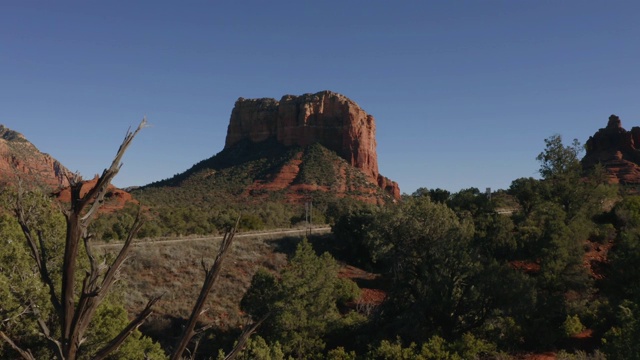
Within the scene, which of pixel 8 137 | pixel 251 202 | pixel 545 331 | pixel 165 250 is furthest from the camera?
pixel 8 137

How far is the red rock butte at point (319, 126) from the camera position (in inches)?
4734

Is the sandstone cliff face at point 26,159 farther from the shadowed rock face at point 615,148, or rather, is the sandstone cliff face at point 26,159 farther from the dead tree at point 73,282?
the shadowed rock face at point 615,148

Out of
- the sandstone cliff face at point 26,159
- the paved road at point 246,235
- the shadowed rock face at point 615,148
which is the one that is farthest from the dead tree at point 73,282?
the shadowed rock face at point 615,148

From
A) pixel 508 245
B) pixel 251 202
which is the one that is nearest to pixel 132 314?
pixel 508 245

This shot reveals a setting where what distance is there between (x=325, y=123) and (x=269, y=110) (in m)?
19.6

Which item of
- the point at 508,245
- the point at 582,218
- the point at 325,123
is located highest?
the point at 325,123

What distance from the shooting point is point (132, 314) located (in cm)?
2566

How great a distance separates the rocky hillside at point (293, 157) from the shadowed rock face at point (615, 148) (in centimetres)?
4688

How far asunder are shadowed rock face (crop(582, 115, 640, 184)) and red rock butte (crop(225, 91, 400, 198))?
4779cm

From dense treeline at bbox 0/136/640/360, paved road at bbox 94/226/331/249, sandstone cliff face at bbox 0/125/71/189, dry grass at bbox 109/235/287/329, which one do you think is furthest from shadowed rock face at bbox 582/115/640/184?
sandstone cliff face at bbox 0/125/71/189

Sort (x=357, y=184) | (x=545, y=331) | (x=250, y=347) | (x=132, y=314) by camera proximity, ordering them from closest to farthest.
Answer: (x=250, y=347)
(x=545, y=331)
(x=132, y=314)
(x=357, y=184)

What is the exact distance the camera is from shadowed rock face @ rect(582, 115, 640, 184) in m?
89.9

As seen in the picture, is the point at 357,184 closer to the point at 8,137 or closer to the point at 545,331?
the point at 545,331

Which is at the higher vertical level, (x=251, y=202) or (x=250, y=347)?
(x=251, y=202)
